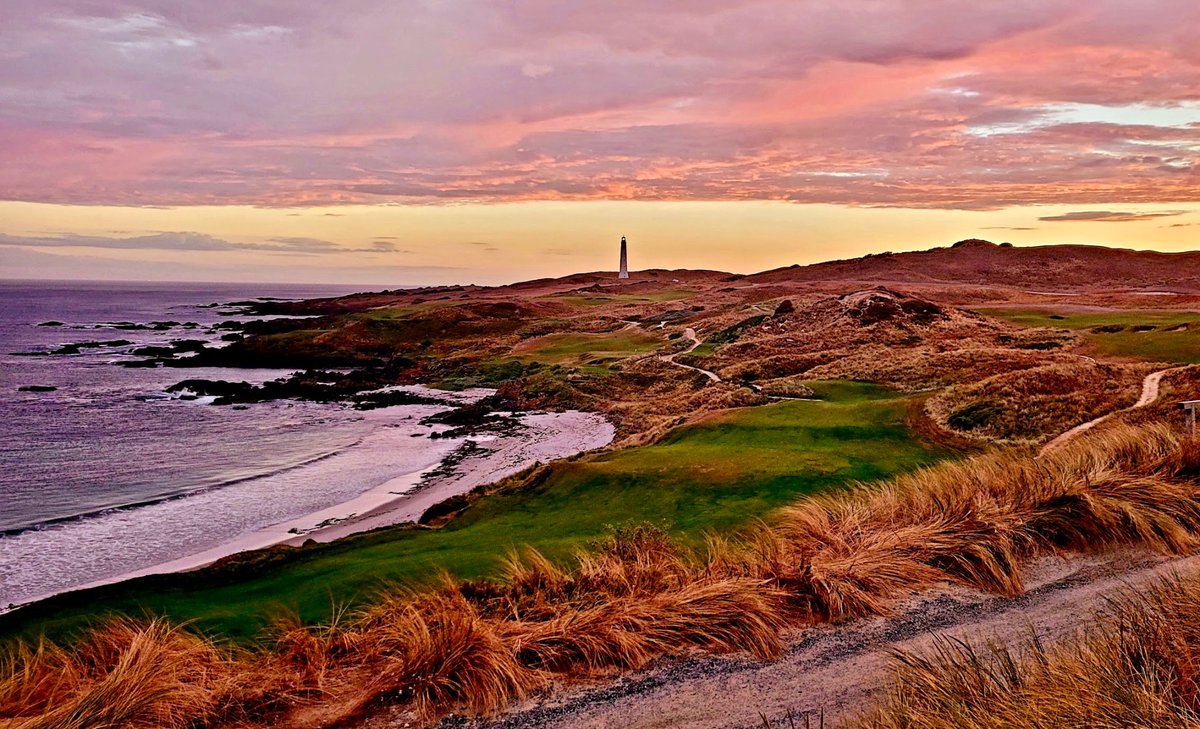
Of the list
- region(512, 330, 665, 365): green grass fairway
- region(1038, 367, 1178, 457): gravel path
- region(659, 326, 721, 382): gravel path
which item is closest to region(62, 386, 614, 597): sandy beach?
region(659, 326, 721, 382): gravel path

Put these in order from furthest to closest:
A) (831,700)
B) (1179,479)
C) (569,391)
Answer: (569,391) < (1179,479) < (831,700)

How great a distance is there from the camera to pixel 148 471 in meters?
33.5

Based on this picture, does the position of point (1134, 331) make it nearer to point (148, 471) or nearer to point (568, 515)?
point (568, 515)

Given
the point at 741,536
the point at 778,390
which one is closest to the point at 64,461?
the point at 778,390

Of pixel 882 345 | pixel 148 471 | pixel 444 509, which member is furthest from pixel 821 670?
pixel 882 345

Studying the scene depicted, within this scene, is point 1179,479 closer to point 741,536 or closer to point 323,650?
point 741,536

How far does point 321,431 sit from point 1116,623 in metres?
40.7

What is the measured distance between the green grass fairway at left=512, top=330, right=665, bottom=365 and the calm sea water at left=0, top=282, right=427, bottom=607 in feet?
59.9

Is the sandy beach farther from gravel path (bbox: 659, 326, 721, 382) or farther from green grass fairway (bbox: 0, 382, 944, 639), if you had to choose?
gravel path (bbox: 659, 326, 721, 382)

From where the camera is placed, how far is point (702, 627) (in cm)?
708

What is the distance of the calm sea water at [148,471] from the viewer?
2288 cm

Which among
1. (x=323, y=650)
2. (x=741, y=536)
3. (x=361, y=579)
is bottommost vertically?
(x=361, y=579)

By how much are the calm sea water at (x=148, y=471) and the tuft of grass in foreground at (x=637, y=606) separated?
1641 centimetres

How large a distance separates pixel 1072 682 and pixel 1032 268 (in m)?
111
